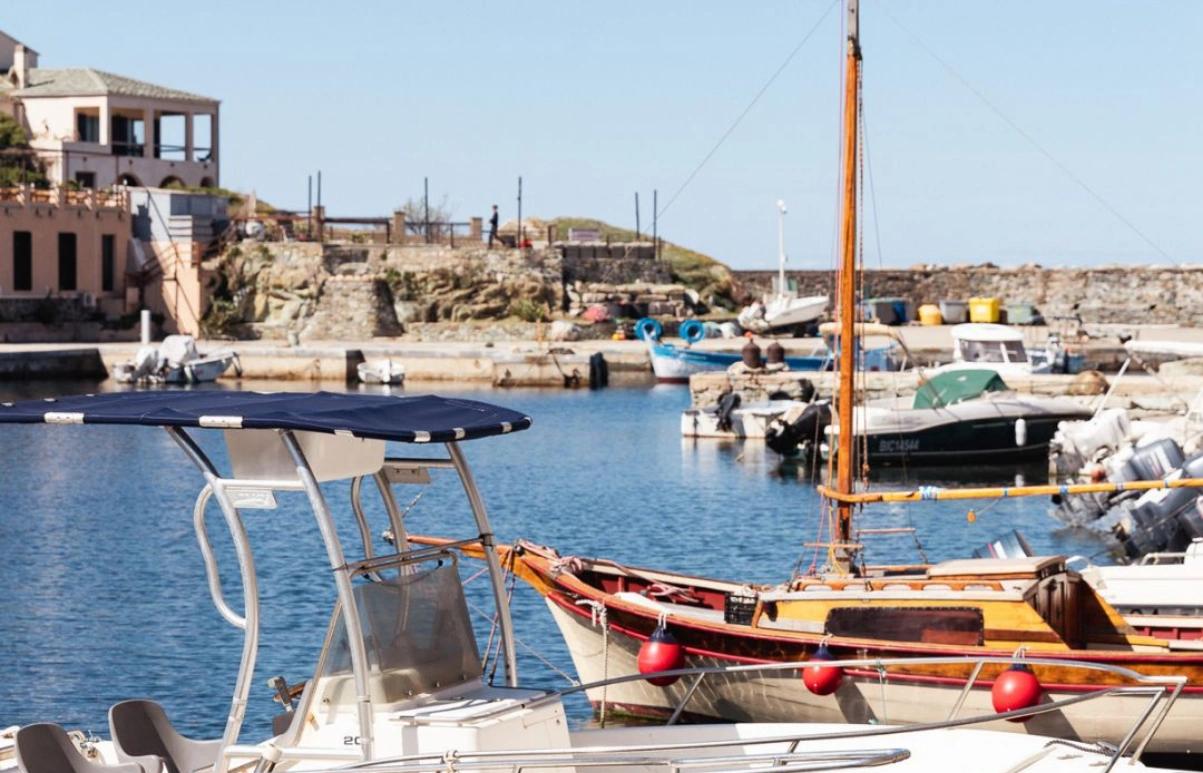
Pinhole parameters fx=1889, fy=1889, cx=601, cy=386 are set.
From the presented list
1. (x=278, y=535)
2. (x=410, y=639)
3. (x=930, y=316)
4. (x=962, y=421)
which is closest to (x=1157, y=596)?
(x=410, y=639)

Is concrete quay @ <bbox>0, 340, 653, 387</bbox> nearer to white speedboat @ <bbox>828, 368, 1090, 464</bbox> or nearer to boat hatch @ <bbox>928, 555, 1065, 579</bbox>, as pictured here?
white speedboat @ <bbox>828, 368, 1090, 464</bbox>

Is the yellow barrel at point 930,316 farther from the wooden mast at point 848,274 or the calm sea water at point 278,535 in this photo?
the wooden mast at point 848,274

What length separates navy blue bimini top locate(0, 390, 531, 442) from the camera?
836 cm

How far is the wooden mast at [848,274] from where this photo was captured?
18312 millimetres

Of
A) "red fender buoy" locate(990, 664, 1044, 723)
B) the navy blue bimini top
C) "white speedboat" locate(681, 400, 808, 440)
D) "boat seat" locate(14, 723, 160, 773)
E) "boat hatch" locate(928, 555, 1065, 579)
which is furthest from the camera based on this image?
"white speedboat" locate(681, 400, 808, 440)

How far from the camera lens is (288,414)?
8.49 meters

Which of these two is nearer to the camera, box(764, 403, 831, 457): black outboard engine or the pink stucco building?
box(764, 403, 831, 457): black outboard engine

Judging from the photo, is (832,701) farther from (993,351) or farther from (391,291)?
(391,291)

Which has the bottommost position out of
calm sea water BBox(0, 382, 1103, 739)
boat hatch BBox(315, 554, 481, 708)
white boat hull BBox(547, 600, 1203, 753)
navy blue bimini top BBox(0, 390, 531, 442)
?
calm sea water BBox(0, 382, 1103, 739)

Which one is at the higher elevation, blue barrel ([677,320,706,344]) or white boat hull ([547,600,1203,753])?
blue barrel ([677,320,706,344])

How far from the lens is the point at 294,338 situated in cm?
5894

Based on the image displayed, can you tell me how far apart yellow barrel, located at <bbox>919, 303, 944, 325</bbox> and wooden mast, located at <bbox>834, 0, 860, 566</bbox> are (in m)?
44.6

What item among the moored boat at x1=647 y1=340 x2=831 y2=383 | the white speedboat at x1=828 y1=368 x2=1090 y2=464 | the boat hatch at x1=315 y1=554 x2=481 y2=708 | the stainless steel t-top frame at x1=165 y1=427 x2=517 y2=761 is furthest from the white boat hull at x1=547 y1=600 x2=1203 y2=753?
the moored boat at x1=647 y1=340 x2=831 y2=383

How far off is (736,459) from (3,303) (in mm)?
28762
